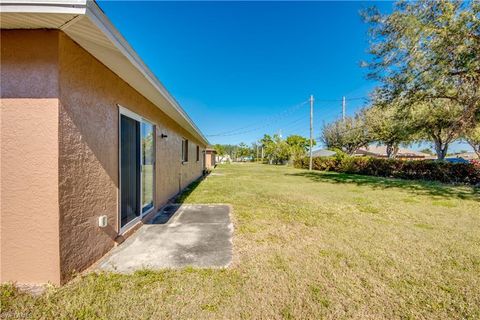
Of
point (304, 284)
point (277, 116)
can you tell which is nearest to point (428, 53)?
point (304, 284)

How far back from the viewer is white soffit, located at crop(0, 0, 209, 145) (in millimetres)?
1731

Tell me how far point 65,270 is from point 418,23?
11.8 meters

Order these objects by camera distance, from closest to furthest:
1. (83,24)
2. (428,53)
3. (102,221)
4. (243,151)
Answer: (83,24), (102,221), (428,53), (243,151)

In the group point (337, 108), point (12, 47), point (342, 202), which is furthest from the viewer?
point (337, 108)

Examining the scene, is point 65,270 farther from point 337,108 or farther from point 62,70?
point 337,108

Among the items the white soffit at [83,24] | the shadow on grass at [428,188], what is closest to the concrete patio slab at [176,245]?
the white soffit at [83,24]

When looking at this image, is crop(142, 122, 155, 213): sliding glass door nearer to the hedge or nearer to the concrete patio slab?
the concrete patio slab

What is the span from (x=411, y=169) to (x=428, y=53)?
8.56 metres

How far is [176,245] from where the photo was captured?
10.6 ft

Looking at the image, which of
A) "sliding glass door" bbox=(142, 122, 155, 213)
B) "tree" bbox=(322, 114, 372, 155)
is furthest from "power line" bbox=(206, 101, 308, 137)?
"sliding glass door" bbox=(142, 122, 155, 213)

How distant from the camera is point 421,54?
7617mm

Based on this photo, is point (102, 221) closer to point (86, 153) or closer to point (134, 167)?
point (86, 153)

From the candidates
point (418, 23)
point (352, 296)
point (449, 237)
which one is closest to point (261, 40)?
point (418, 23)

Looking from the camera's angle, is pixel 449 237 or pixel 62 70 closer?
pixel 62 70
